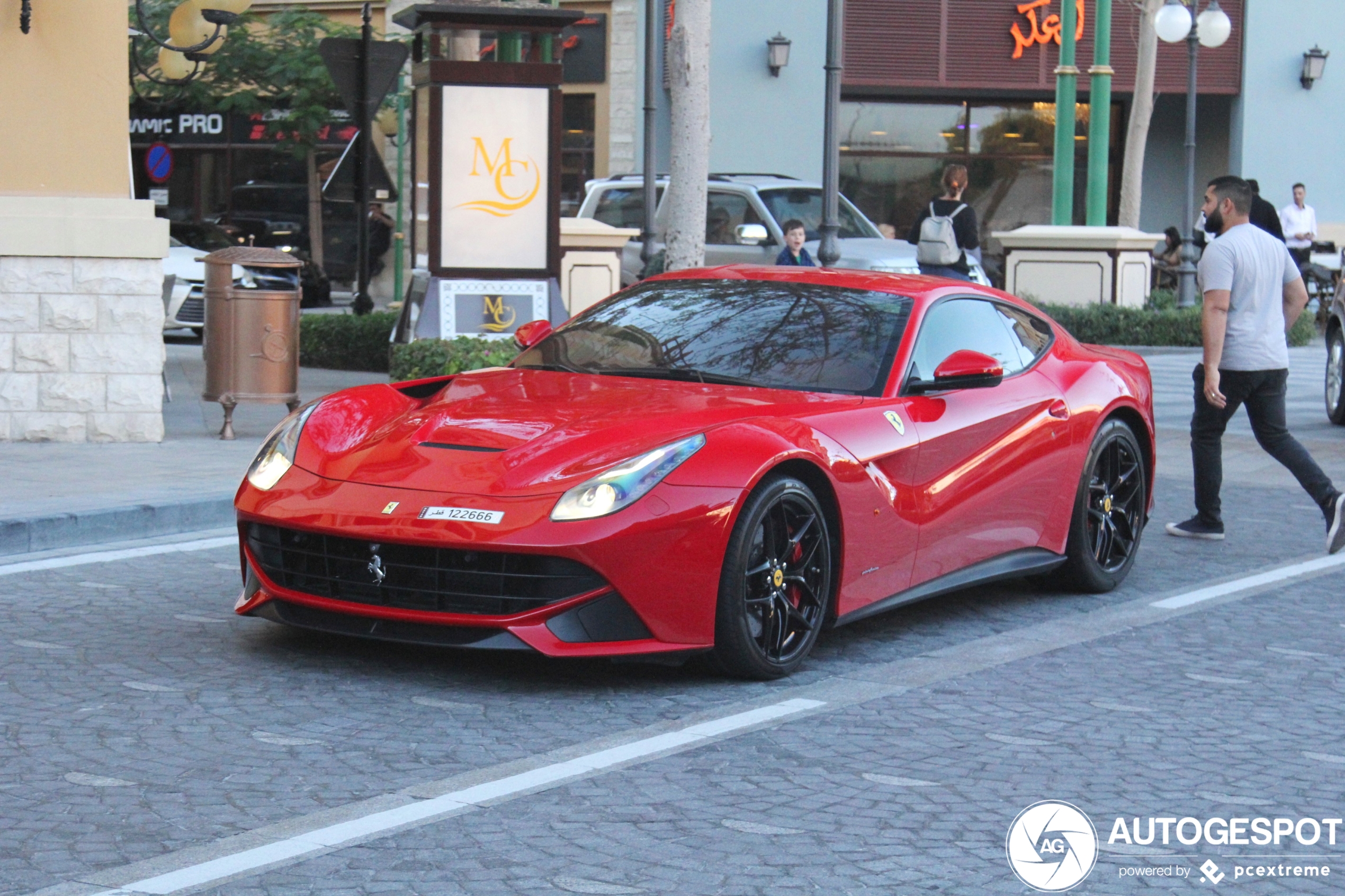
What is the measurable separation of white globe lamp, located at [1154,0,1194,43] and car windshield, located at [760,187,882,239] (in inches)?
217

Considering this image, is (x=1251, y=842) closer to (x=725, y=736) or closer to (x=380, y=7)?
(x=725, y=736)

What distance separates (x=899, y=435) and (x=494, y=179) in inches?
311

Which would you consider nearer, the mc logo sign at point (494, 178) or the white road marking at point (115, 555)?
the white road marking at point (115, 555)

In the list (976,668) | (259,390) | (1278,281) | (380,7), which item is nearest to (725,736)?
(976,668)

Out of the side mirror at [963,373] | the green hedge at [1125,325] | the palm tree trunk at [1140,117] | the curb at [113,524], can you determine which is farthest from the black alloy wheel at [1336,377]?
the palm tree trunk at [1140,117]

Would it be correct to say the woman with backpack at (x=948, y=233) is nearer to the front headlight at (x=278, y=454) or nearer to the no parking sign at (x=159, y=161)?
the front headlight at (x=278, y=454)

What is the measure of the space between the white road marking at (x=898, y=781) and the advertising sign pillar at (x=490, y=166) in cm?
914

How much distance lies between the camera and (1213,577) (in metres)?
8.20

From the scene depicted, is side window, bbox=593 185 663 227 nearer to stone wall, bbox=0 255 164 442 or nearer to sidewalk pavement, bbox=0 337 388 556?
sidewalk pavement, bbox=0 337 388 556

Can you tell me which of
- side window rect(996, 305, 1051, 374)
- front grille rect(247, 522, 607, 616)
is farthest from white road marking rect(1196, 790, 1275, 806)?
side window rect(996, 305, 1051, 374)

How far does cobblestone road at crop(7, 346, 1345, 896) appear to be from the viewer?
4125 millimetres

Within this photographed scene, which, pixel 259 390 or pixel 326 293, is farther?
pixel 326 293

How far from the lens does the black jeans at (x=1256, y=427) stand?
899 cm

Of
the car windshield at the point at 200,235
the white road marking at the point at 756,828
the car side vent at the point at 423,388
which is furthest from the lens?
the car windshield at the point at 200,235
